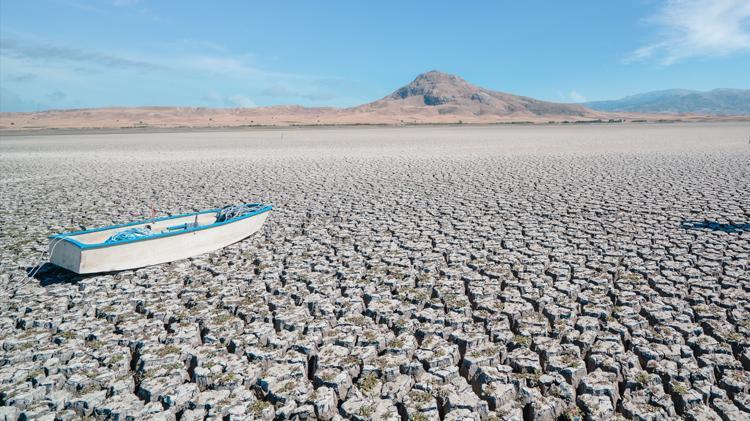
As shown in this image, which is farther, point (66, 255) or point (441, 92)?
point (441, 92)

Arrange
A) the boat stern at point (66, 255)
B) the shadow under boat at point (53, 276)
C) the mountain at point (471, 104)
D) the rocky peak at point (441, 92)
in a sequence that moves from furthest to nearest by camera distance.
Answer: the rocky peak at point (441, 92) < the mountain at point (471, 104) < the shadow under boat at point (53, 276) < the boat stern at point (66, 255)

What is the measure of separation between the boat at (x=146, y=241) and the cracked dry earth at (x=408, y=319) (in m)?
0.18

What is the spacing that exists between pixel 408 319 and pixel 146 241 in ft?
12.0

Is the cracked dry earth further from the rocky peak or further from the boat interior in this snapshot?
the rocky peak

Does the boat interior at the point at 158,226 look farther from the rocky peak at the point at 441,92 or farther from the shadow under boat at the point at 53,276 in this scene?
the rocky peak at the point at 441,92

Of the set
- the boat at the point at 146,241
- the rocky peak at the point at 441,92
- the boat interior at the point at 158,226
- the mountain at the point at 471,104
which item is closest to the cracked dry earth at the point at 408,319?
the boat at the point at 146,241

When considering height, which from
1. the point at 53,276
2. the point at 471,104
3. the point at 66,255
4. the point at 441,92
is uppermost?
the point at 441,92

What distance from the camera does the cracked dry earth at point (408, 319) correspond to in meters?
3.24

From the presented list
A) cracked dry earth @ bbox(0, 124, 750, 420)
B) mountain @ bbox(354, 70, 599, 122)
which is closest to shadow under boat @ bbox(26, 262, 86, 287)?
cracked dry earth @ bbox(0, 124, 750, 420)

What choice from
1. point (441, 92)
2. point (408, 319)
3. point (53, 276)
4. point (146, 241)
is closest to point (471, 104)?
point (441, 92)

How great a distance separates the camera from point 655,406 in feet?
10.2

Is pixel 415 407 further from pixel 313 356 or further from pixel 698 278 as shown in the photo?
pixel 698 278

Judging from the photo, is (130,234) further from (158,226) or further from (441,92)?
(441,92)

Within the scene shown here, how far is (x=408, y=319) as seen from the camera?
176 inches
